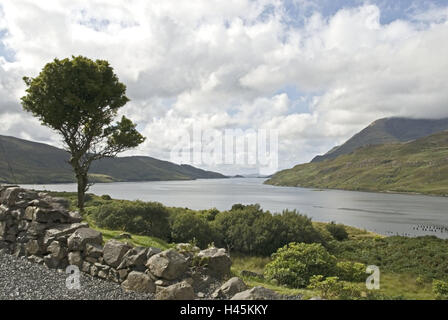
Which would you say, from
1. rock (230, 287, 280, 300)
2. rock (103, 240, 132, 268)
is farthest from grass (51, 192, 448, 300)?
rock (230, 287, 280, 300)

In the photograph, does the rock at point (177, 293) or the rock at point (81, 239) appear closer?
the rock at point (177, 293)

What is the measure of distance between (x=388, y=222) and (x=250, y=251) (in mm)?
60899

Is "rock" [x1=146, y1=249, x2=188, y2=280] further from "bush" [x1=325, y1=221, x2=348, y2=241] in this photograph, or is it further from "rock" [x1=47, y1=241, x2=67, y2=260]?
"bush" [x1=325, y1=221, x2=348, y2=241]

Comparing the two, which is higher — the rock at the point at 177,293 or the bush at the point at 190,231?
the rock at the point at 177,293

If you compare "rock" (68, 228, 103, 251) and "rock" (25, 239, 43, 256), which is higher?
"rock" (68, 228, 103, 251)

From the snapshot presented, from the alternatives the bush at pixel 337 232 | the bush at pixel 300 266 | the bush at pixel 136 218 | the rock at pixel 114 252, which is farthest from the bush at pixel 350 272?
the bush at pixel 337 232

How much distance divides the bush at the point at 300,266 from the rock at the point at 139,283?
692cm

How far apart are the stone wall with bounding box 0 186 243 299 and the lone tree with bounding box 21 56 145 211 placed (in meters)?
14.0

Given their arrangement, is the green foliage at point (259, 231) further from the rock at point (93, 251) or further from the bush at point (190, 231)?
the rock at point (93, 251)

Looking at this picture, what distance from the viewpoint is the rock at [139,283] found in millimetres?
10266

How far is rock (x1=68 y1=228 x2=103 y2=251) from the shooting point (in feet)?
40.3
